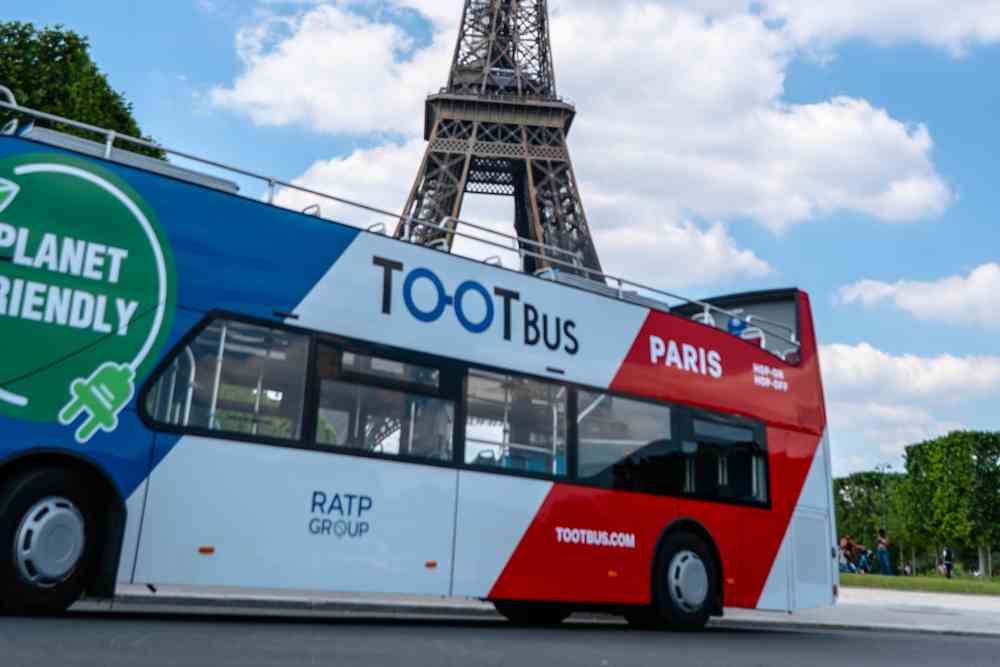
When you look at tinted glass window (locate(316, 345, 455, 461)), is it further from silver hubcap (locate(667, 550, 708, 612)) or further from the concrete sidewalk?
silver hubcap (locate(667, 550, 708, 612))

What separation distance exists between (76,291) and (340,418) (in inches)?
79.0

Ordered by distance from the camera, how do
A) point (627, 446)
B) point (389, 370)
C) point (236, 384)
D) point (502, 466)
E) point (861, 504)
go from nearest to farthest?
point (236, 384) < point (389, 370) < point (502, 466) < point (627, 446) < point (861, 504)

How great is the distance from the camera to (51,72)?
58.4 feet

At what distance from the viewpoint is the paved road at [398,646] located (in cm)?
488

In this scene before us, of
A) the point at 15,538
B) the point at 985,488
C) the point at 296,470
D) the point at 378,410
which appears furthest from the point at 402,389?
the point at 985,488

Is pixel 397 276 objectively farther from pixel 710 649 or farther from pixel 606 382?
pixel 710 649

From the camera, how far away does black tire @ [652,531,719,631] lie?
9.36m

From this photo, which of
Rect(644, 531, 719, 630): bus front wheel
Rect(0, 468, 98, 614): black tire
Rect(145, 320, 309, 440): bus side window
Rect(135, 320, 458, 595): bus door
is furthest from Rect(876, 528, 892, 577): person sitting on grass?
Rect(0, 468, 98, 614): black tire

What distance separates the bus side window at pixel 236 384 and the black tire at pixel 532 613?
3.99 metres

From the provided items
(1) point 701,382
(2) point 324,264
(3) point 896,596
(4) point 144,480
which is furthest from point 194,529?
(3) point 896,596

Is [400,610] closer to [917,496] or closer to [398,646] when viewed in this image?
[398,646]

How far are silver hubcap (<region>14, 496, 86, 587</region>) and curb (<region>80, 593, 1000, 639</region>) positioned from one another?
397cm

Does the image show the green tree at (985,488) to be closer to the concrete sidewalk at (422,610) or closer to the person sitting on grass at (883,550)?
the person sitting on grass at (883,550)

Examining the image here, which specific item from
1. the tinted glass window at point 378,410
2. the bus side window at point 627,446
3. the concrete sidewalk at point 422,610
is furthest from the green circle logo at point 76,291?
the bus side window at point 627,446
